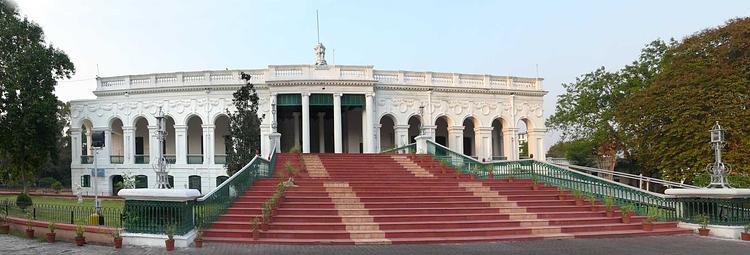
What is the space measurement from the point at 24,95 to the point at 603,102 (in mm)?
34820

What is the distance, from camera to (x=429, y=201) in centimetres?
1587

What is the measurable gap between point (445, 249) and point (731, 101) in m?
21.5

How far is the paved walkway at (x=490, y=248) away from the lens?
11586 mm

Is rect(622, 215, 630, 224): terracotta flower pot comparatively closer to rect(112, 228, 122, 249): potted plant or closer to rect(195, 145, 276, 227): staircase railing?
rect(195, 145, 276, 227): staircase railing

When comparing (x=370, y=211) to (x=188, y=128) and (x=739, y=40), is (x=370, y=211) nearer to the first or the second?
(x=739, y=40)

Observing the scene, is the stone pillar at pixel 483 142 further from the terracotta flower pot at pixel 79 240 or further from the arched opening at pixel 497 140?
the terracotta flower pot at pixel 79 240

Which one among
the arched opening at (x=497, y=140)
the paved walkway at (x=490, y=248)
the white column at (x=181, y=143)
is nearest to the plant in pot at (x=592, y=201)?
the paved walkway at (x=490, y=248)

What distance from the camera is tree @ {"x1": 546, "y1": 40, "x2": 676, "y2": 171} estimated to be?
1444 inches

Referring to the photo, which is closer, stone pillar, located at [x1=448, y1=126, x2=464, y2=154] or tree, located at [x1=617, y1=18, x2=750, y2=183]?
tree, located at [x1=617, y1=18, x2=750, y2=183]

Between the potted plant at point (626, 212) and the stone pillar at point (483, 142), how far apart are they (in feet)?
76.5

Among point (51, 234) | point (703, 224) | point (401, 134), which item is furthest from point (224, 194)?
point (401, 134)

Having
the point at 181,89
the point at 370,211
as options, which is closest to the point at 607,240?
the point at 370,211

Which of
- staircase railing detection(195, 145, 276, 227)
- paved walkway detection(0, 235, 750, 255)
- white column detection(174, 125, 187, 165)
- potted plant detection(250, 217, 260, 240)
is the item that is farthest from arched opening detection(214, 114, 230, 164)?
potted plant detection(250, 217, 260, 240)

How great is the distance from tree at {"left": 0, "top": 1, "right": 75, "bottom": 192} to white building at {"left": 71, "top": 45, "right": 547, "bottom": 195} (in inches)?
288
